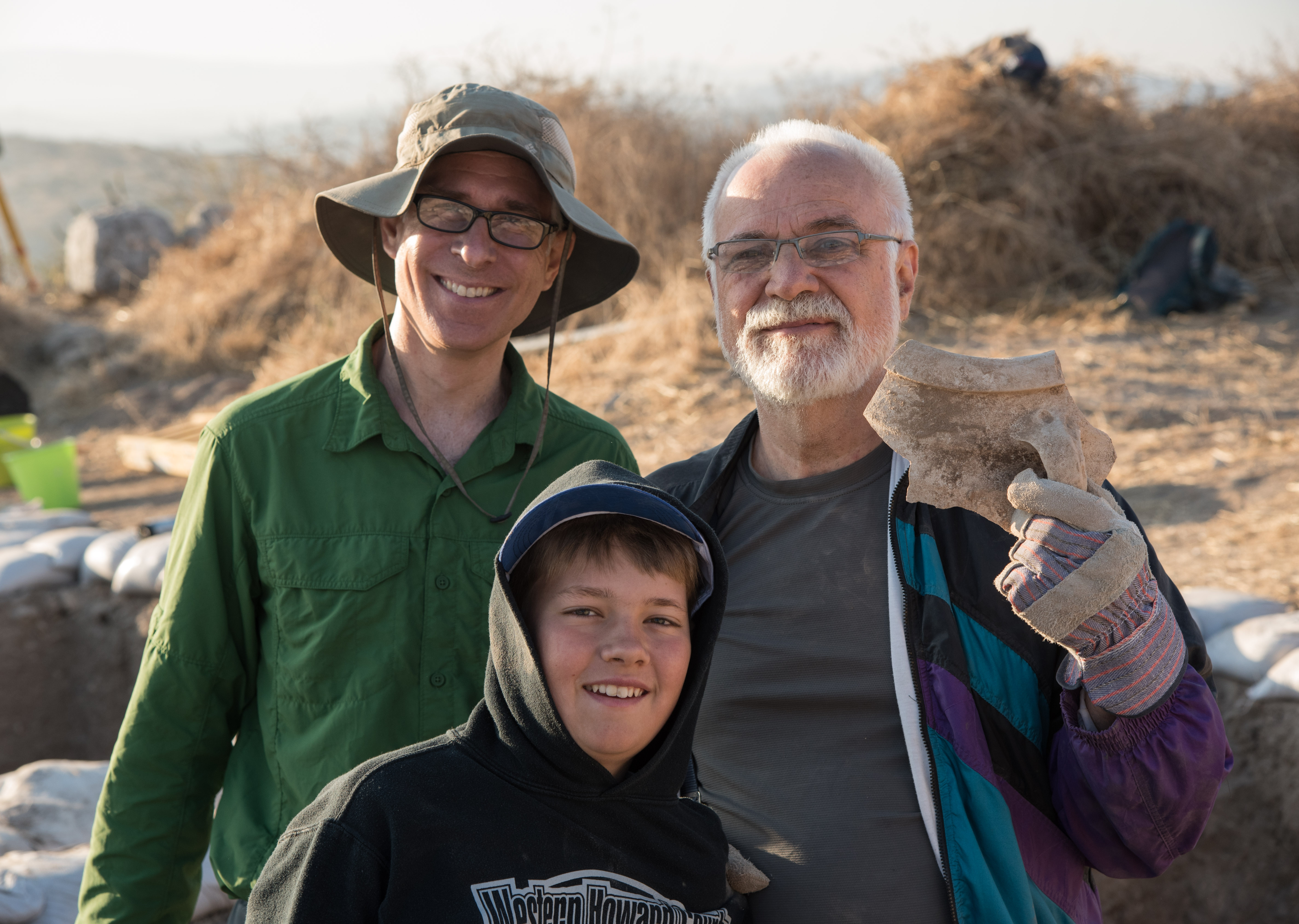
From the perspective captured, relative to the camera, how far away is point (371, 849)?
1483mm

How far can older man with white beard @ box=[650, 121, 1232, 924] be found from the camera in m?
1.70

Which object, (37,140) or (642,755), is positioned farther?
(37,140)

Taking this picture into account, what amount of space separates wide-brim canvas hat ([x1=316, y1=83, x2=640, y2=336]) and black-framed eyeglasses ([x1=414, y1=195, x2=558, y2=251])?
46mm

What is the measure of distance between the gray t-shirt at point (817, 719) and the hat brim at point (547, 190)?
71 centimetres

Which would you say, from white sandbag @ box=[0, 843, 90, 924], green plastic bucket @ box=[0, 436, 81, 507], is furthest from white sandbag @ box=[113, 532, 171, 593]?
green plastic bucket @ box=[0, 436, 81, 507]

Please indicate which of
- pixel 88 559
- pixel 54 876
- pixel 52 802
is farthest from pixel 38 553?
pixel 54 876

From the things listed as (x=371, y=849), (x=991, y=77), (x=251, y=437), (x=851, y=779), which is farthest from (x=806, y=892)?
(x=991, y=77)

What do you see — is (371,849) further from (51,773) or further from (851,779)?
(51,773)

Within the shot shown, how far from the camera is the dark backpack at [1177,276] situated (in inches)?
322

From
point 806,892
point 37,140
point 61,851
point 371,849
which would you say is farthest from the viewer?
point 37,140

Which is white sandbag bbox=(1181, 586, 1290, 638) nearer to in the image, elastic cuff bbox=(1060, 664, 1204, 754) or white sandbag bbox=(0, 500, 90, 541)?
elastic cuff bbox=(1060, 664, 1204, 754)

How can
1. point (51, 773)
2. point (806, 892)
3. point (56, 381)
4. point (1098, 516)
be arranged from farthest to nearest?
point (56, 381) < point (51, 773) < point (806, 892) < point (1098, 516)

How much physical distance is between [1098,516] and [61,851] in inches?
144

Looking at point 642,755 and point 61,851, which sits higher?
point 642,755
